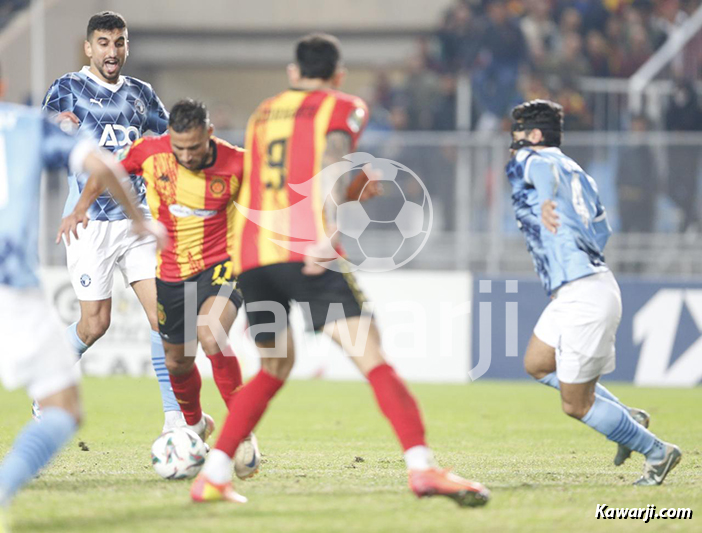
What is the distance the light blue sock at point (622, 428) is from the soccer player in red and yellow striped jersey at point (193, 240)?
2.11 m

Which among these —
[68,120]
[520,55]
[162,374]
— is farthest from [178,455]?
[520,55]

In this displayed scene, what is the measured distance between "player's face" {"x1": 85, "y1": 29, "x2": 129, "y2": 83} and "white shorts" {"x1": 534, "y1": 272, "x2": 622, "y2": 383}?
3.40m

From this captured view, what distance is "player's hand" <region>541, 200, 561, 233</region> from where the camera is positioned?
644cm

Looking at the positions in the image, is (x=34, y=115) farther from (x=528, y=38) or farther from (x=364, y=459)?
(x=528, y=38)

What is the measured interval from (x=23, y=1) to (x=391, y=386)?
18916 mm

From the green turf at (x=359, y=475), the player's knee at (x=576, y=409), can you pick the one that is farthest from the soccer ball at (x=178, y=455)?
the player's knee at (x=576, y=409)

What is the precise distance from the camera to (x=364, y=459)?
7551 mm

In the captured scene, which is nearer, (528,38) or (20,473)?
(20,473)

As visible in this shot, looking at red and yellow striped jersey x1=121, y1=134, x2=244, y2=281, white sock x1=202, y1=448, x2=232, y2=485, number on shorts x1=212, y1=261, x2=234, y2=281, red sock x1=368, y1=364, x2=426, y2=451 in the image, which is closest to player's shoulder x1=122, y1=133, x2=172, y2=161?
red and yellow striped jersey x1=121, y1=134, x2=244, y2=281

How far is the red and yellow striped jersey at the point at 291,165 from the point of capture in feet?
17.6

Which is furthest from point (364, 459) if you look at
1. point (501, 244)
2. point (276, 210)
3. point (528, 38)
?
point (528, 38)

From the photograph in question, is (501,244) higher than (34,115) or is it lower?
lower

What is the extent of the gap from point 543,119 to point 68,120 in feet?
9.51

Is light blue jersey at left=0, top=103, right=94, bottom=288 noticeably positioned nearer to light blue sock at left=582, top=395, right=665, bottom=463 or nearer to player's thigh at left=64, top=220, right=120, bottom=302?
player's thigh at left=64, top=220, right=120, bottom=302
